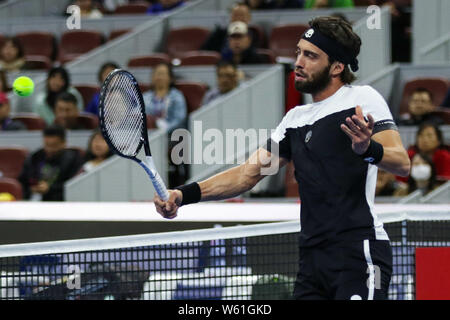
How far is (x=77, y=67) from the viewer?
1225 cm

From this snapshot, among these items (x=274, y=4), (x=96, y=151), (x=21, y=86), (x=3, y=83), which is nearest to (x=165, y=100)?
(x=96, y=151)

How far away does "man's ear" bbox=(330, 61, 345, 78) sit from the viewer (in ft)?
13.2

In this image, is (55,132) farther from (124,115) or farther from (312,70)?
(312,70)

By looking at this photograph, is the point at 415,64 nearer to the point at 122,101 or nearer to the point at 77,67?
the point at 77,67

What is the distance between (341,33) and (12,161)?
21.9 ft

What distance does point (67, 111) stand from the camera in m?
10.3

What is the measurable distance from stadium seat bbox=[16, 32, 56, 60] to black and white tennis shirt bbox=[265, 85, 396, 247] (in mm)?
10190

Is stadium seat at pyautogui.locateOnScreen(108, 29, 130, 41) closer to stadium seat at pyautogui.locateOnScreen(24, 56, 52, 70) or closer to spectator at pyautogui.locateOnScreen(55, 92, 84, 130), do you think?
stadium seat at pyautogui.locateOnScreen(24, 56, 52, 70)

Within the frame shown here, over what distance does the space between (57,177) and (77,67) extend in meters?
3.32

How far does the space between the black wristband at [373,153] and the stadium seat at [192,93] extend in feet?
22.5

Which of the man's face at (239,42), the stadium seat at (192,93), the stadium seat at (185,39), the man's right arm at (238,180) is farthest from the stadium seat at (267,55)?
the man's right arm at (238,180)

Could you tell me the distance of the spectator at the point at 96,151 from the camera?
9.22 meters

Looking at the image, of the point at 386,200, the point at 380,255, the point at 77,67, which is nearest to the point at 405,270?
the point at 380,255

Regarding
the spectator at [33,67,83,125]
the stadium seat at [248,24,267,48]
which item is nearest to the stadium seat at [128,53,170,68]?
the spectator at [33,67,83,125]
